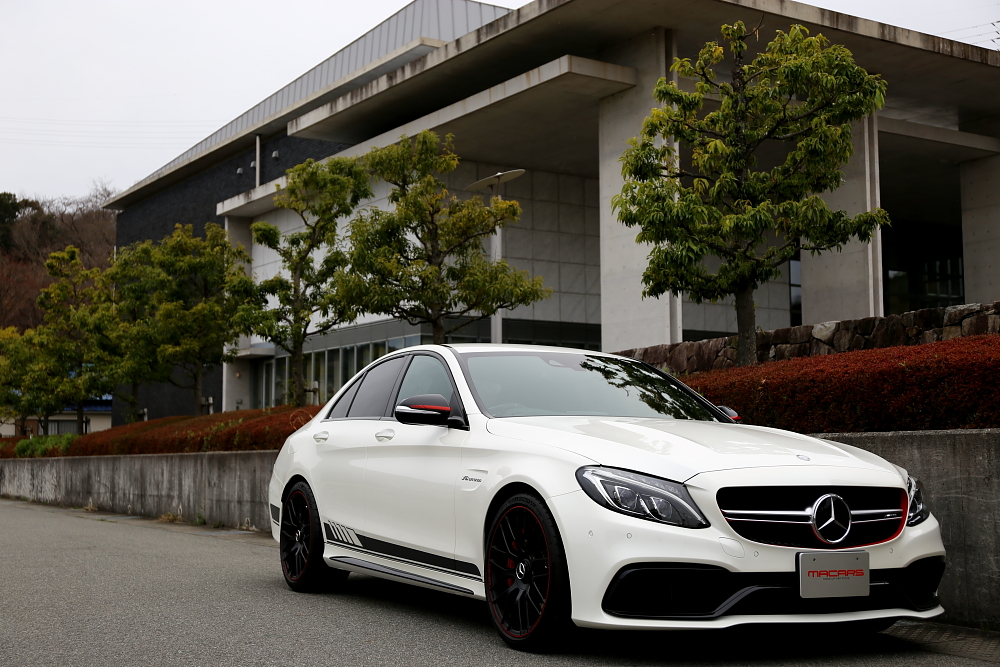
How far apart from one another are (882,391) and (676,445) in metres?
3.35

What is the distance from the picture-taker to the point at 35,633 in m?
6.29

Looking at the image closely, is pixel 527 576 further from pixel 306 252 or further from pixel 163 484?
pixel 306 252

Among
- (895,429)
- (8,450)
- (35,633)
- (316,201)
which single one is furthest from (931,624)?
(8,450)

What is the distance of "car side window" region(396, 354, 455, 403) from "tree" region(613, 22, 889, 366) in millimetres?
6695

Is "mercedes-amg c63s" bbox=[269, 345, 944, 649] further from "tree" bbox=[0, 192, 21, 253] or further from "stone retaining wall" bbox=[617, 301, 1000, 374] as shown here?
"tree" bbox=[0, 192, 21, 253]

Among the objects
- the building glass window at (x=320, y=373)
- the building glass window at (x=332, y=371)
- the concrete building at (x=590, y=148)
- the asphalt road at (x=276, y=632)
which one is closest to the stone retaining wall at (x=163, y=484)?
the asphalt road at (x=276, y=632)

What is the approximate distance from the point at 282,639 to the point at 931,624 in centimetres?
382

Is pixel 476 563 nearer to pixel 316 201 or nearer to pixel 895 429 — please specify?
pixel 895 429

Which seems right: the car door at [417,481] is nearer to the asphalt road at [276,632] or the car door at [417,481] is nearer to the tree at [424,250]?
the asphalt road at [276,632]

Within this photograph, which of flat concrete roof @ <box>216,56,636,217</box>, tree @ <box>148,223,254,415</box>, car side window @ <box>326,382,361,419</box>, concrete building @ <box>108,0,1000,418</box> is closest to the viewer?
→ car side window @ <box>326,382,361,419</box>

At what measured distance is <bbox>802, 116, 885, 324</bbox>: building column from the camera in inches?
1041

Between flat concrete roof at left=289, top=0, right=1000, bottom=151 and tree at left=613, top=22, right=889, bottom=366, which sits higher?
flat concrete roof at left=289, top=0, right=1000, bottom=151

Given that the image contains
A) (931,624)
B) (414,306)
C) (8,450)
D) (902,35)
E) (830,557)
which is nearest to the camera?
(830,557)

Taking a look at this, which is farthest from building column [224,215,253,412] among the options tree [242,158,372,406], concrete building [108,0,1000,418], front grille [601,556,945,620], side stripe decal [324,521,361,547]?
front grille [601,556,945,620]
